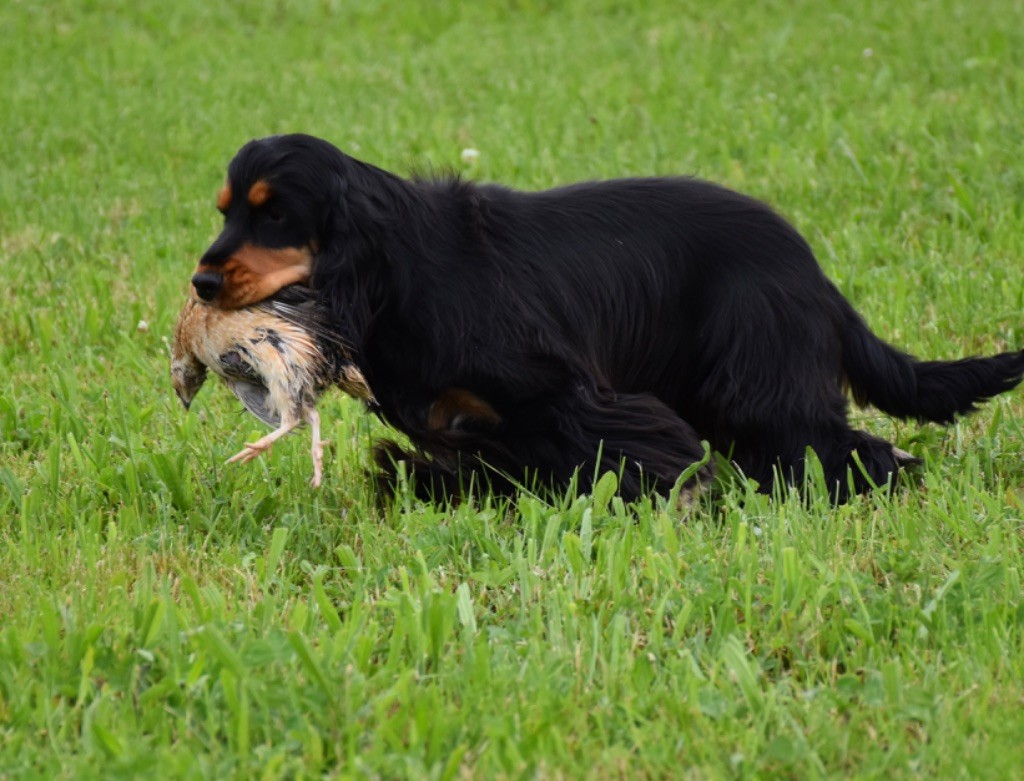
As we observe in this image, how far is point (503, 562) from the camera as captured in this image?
10.6 ft

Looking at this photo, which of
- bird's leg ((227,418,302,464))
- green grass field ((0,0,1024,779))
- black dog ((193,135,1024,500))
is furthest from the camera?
black dog ((193,135,1024,500))

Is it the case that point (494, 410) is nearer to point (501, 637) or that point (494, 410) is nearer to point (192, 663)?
point (501, 637)

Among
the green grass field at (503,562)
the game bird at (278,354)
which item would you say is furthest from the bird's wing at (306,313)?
the green grass field at (503,562)

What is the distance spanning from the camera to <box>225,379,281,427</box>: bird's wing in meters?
3.44

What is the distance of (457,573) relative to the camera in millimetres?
3209

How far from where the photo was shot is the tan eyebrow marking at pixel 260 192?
10.7 ft

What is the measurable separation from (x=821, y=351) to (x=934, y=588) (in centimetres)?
100

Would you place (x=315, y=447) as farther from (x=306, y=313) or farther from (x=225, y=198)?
→ (x=225, y=198)

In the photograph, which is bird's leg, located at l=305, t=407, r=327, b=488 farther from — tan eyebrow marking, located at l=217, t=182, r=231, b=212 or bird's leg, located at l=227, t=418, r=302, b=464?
tan eyebrow marking, located at l=217, t=182, r=231, b=212

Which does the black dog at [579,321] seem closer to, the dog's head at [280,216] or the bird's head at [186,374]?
the dog's head at [280,216]

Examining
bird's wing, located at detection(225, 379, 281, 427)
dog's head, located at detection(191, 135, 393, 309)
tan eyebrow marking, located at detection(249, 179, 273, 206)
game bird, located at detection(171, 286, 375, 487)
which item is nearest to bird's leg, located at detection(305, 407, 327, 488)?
game bird, located at detection(171, 286, 375, 487)

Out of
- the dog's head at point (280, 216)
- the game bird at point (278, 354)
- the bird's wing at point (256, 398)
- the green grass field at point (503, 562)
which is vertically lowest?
the green grass field at point (503, 562)

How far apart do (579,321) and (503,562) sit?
77 cm

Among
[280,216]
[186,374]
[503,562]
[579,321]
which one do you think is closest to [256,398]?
[186,374]
